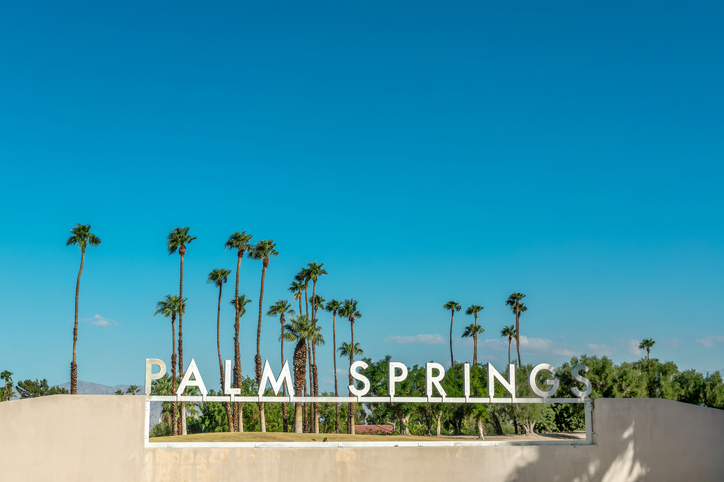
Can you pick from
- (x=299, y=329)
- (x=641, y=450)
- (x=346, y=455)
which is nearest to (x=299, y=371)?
(x=299, y=329)

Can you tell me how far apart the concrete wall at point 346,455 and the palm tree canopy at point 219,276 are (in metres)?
56.0

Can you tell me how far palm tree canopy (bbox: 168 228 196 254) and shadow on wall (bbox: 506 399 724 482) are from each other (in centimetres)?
5749

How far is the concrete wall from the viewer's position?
2005 cm

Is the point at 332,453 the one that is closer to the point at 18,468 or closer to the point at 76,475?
the point at 76,475

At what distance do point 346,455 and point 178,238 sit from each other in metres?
55.8

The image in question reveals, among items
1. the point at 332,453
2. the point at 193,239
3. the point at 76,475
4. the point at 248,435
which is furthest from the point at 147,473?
the point at 193,239

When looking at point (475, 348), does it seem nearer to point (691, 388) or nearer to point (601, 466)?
point (691, 388)

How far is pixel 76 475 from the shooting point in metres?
20.1

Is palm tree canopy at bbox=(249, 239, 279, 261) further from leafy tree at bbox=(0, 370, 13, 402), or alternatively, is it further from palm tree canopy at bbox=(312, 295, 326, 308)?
leafy tree at bbox=(0, 370, 13, 402)

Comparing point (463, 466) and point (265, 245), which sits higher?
point (265, 245)

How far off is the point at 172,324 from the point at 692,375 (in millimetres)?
56945

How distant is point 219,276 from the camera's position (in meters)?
76.2

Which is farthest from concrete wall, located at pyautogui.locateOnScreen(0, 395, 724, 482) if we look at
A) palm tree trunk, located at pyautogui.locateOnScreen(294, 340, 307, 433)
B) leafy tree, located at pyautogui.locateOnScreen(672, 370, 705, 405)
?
leafy tree, located at pyautogui.locateOnScreen(672, 370, 705, 405)

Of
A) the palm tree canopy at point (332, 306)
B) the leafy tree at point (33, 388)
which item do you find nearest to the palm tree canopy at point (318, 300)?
the palm tree canopy at point (332, 306)
